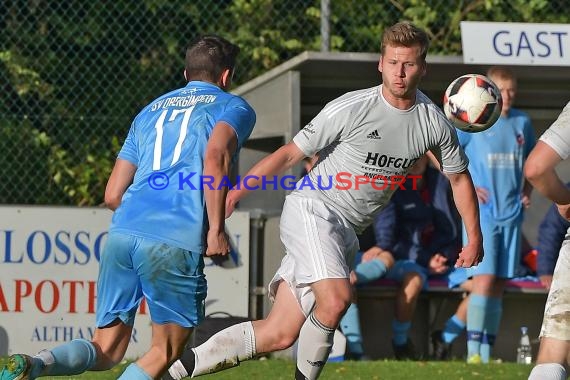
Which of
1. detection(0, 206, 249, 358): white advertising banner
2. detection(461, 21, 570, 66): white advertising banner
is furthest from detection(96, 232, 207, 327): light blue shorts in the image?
detection(461, 21, 570, 66): white advertising banner

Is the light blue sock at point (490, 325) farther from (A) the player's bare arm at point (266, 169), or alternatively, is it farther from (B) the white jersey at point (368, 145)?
(A) the player's bare arm at point (266, 169)

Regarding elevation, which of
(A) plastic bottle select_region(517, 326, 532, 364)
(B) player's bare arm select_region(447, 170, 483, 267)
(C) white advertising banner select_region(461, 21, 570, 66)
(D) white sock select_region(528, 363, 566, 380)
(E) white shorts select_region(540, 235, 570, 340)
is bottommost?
(A) plastic bottle select_region(517, 326, 532, 364)

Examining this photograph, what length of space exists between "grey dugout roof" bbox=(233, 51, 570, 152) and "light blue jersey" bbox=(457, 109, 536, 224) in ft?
2.36

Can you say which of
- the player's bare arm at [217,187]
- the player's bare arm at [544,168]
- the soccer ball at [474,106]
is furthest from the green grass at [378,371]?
the player's bare arm at [544,168]

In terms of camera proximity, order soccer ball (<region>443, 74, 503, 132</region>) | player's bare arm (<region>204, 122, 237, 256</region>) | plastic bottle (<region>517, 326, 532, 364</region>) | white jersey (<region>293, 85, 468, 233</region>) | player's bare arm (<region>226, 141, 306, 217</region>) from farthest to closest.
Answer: plastic bottle (<region>517, 326, 532, 364</region>), soccer ball (<region>443, 74, 503, 132</region>), white jersey (<region>293, 85, 468, 233</region>), player's bare arm (<region>226, 141, 306, 217</region>), player's bare arm (<region>204, 122, 237, 256</region>)

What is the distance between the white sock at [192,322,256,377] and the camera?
20.3ft

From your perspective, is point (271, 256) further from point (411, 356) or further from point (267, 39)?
point (267, 39)

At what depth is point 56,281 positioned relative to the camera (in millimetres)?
9648

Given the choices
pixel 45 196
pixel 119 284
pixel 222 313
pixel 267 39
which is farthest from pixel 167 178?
pixel 267 39

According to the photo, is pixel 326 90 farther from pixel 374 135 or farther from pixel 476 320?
pixel 374 135

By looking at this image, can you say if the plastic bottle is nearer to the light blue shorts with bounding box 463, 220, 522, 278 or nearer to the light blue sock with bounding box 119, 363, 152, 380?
the light blue shorts with bounding box 463, 220, 522, 278

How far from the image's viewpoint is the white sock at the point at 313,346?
624cm

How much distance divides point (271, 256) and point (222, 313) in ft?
2.22

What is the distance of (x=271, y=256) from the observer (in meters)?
Result: 9.86
